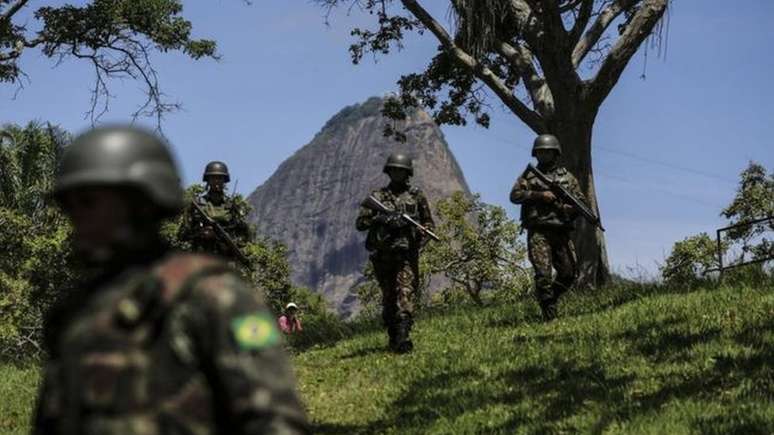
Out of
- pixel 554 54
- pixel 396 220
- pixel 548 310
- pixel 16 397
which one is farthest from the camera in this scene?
pixel 554 54

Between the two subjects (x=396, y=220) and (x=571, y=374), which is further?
(x=396, y=220)

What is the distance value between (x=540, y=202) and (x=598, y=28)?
6.65 m

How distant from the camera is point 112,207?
2322mm

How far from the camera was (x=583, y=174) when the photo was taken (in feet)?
56.7

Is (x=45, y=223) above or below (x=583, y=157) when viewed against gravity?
above

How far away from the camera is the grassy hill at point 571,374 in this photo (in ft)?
26.5

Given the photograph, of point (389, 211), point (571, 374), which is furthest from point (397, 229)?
point (571, 374)

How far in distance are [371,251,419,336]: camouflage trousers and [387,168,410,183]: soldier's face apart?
770 mm

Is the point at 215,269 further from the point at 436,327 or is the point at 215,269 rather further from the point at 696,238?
the point at 696,238

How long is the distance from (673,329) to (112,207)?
30.5 feet

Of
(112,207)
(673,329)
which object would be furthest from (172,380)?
(673,329)

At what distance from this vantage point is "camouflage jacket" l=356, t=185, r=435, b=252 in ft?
Result: 39.1

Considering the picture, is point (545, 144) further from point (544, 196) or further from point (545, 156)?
point (544, 196)

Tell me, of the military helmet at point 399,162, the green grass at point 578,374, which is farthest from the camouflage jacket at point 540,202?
the military helmet at point 399,162
